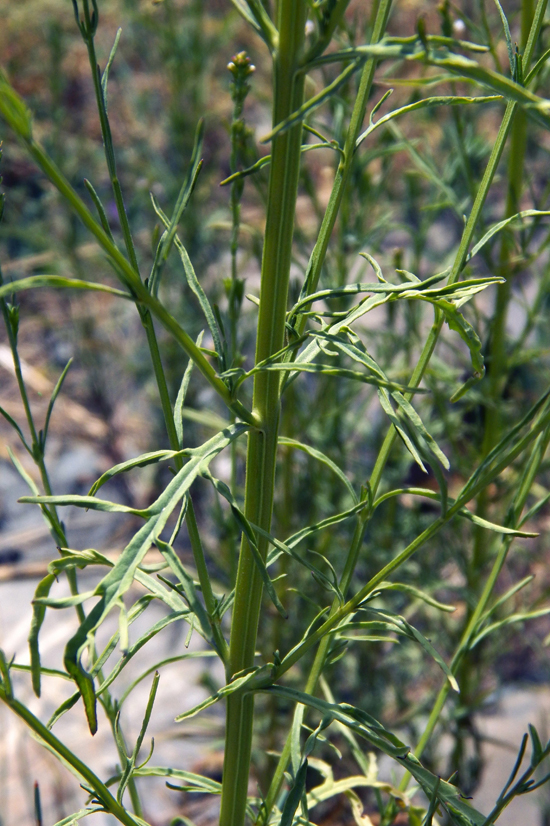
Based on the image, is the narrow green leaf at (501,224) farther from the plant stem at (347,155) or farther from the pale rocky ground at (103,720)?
the pale rocky ground at (103,720)

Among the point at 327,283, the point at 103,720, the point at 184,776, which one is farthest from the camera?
the point at 103,720

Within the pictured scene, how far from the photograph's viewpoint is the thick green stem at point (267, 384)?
0.23 metres

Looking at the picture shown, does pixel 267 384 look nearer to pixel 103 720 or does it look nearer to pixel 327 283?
pixel 327 283

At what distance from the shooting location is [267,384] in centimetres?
28

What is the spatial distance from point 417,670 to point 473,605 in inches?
11.8

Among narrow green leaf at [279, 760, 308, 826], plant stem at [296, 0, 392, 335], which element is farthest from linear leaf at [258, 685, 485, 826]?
plant stem at [296, 0, 392, 335]

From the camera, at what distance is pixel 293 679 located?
851mm

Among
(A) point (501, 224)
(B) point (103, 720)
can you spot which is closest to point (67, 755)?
(A) point (501, 224)

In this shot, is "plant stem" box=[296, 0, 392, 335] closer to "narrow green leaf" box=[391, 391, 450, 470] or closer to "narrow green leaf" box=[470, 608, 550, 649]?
"narrow green leaf" box=[391, 391, 450, 470]

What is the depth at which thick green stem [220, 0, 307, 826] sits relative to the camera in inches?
8.9

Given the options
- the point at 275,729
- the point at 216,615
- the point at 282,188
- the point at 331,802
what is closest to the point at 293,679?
the point at 275,729

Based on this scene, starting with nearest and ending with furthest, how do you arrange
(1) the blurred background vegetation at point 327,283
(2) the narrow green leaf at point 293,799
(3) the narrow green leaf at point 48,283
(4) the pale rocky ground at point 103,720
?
(3) the narrow green leaf at point 48,283
(2) the narrow green leaf at point 293,799
(1) the blurred background vegetation at point 327,283
(4) the pale rocky ground at point 103,720

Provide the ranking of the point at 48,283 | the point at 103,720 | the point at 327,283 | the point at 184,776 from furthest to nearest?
the point at 103,720 < the point at 327,283 < the point at 184,776 < the point at 48,283

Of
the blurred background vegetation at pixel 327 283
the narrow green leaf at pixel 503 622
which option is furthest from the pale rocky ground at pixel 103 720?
the narrow green leaf at pixel 503 622
